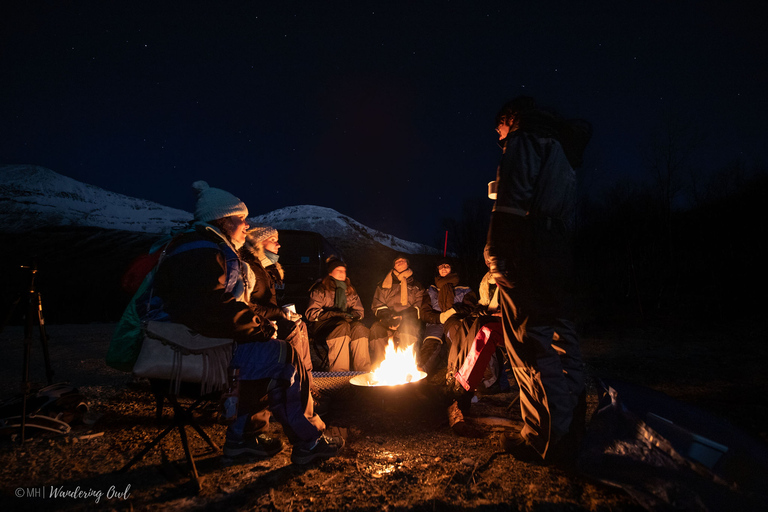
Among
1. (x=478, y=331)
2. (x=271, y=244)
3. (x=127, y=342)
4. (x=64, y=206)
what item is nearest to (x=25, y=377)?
(x=127, y=342)

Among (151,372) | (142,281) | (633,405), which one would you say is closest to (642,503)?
(633,405)

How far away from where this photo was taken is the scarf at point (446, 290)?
482cm

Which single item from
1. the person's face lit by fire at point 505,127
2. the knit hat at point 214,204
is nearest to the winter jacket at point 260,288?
the knit hat at point 214,204

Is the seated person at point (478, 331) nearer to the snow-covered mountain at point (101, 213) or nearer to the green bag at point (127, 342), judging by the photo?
the green bag at point (127, 342)

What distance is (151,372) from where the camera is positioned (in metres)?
1.94

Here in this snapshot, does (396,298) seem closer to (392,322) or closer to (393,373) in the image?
(392,322)

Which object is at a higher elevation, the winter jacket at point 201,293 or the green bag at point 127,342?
the winter jacket at point 201,293

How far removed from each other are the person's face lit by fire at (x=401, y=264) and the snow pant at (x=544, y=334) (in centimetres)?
274

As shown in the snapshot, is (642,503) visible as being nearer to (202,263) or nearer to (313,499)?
(313,499)

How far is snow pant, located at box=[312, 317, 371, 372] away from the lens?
4.26 metres

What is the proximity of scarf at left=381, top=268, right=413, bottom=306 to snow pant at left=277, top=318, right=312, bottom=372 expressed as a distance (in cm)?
197

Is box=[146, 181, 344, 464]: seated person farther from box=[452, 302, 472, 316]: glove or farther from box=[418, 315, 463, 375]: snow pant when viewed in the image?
box=[418, 315, 463, 375]: snow pant

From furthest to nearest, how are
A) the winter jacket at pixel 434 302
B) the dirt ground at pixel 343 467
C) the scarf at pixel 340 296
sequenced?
the winter jacket at pixel 434 302 < the scarf at pixel 340 296 < the dirt ground at pixel 343 467

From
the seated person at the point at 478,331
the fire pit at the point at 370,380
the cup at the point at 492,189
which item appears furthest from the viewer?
the fire pit at the point at 370,380
